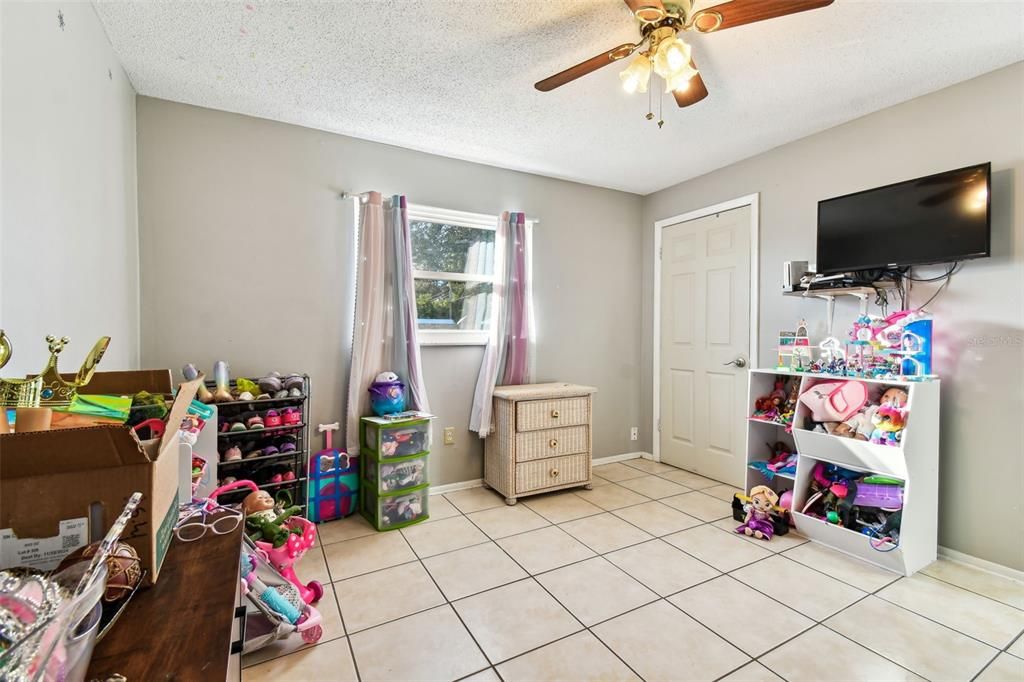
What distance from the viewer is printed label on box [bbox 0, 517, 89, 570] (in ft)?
2.27

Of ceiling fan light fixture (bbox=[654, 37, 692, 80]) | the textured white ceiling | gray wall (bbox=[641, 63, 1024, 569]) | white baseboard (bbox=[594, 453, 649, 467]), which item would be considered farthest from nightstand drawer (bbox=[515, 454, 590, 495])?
ceiling fan light fixture (bbox=[654, 37, 692, 80])

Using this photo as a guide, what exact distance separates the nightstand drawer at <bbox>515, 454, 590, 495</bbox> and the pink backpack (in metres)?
1.53

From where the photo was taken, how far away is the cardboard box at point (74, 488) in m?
0.69

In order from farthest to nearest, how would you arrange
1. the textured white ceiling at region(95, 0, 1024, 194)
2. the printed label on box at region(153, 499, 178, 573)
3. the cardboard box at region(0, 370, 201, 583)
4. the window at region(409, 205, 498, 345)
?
1. the window at region(409, 205, 498, 345)
2. the textured white ceiling at region(95, 0, 1024, 194)
3. the printed label on box at region(153, 499, 178, 573)
4. the cardboard box at region(0, 370, 201, 583)

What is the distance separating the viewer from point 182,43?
2.08 metres

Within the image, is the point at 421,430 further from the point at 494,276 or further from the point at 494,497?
the point at 494,276

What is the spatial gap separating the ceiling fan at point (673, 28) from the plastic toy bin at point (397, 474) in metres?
2.22

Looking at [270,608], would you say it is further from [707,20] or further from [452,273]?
[707,20]

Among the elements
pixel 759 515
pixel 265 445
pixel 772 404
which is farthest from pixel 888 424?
pixel 265 445

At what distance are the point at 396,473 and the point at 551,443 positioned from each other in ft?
3.67

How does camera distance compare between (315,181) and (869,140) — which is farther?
(315,181)

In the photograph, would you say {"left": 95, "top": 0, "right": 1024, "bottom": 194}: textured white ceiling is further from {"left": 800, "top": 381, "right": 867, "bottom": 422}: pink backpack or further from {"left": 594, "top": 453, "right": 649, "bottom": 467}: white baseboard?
{"left": 594, "top": 453, "right": 649, "bottom": 467}: white baseboard

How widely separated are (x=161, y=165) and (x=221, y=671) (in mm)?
2880

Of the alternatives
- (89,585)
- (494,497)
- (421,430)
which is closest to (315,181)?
(421,430)
